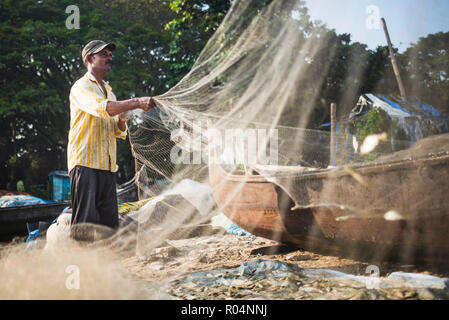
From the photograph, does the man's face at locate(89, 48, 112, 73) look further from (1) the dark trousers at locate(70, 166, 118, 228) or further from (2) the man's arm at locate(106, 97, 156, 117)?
(1) the dark trousers at locate(70, 166, 118, 228)

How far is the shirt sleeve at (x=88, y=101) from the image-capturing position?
2.42m

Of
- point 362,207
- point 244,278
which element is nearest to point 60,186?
point 244,278

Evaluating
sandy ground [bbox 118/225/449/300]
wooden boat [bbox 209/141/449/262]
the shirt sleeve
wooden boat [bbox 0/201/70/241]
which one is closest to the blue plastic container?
wooden boat [bbox 0/201/70/241]

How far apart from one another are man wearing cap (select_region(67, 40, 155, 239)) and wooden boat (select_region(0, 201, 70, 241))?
4029 mm

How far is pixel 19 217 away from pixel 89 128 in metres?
4.31

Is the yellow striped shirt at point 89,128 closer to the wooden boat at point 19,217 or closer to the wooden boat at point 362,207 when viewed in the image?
the wooden boat at point 362,207

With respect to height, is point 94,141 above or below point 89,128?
below

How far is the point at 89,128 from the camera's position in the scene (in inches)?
101

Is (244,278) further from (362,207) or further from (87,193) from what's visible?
(87,193)

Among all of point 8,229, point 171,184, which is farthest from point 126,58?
point 171,184

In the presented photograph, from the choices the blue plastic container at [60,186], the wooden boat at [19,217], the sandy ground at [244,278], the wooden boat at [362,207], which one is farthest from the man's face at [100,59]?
the blue plastic container at [60,186]

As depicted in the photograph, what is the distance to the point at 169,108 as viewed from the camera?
3.18m

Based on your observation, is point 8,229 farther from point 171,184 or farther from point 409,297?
point 409,297
